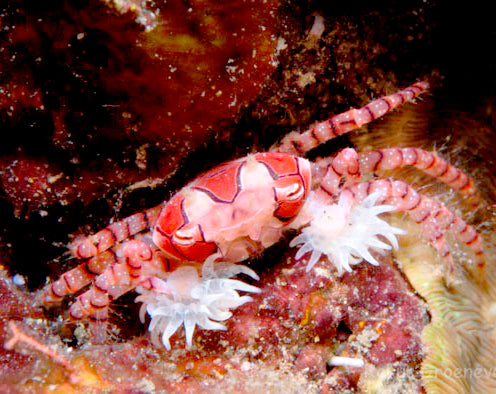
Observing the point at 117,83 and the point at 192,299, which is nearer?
the point at 117,83

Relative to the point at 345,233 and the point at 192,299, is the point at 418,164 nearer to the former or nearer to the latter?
the point at 345,233

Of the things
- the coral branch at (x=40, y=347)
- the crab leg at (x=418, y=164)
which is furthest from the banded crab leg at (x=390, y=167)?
the coral branch at (x=40, y=347)

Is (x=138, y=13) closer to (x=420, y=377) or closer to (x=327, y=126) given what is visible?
(x=327, y=126)

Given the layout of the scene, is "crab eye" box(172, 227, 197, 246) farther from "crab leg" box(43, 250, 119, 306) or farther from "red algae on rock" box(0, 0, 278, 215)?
"crab leg" box(43, 250, 119, 306)

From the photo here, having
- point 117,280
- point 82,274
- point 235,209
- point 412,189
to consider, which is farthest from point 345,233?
point 82,274

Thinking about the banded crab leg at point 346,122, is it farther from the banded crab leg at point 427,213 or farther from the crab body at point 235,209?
the banded crab leg at point 427,213

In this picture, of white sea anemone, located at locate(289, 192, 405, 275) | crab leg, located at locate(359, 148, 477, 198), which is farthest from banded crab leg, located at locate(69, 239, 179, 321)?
crab leg, located at locate(359, 148, 477, 198)

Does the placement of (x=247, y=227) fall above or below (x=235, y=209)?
below

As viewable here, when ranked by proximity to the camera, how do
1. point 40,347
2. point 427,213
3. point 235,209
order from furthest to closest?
point 427,213 < point 235,209 < point 40,347

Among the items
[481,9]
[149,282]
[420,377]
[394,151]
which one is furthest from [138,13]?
[420,377]
